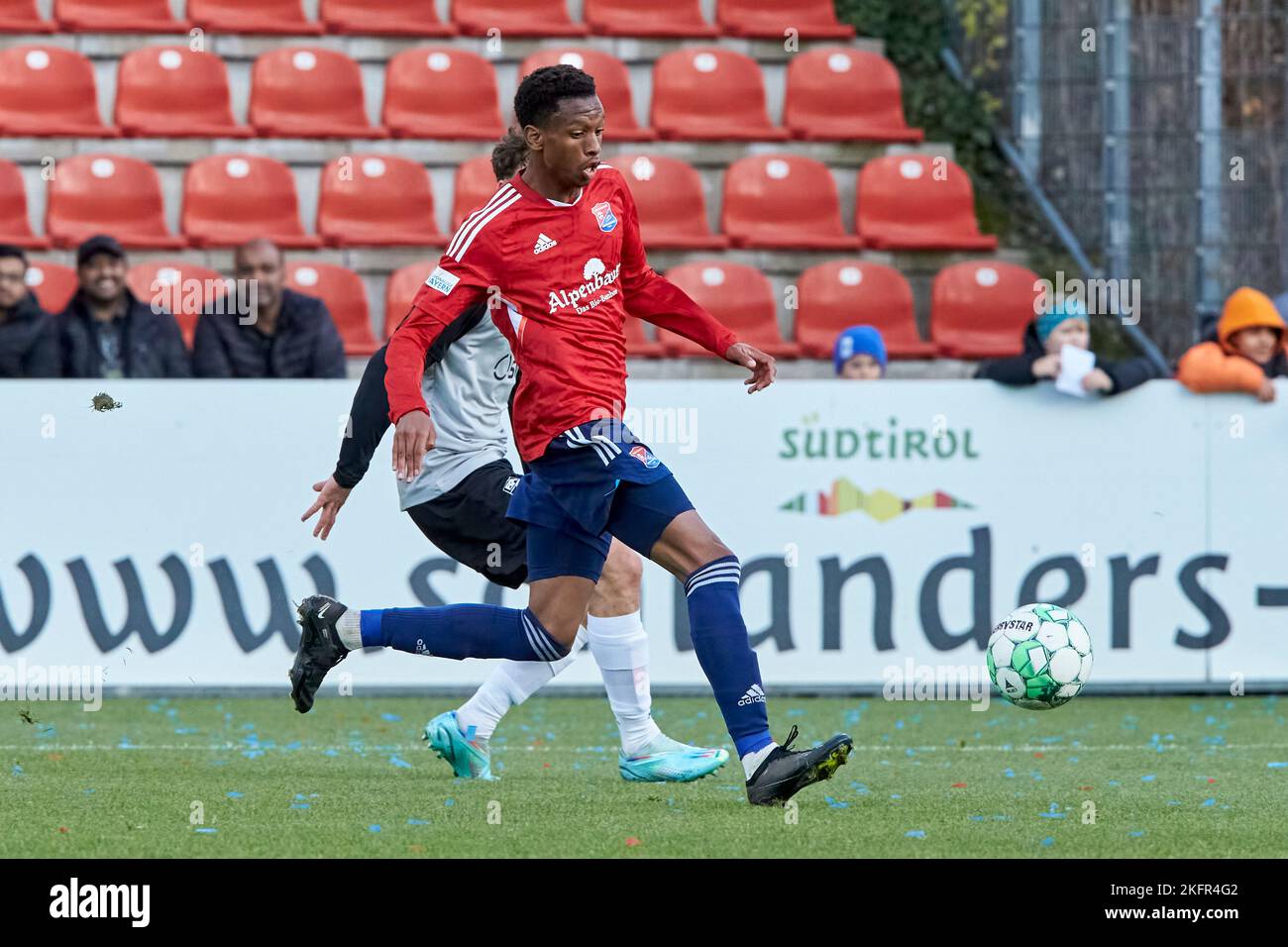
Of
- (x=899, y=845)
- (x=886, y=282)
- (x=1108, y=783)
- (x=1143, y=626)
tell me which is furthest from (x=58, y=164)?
(x=899, y=845)

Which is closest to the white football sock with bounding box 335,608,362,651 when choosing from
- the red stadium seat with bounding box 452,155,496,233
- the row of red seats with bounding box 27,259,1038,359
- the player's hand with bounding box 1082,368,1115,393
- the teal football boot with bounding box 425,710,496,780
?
the teal football boot with bounding box 425,710,496,780

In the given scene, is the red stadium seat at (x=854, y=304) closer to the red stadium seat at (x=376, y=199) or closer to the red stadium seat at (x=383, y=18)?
the red stadium seat at (x=376, y=199)

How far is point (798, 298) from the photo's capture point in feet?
42.4

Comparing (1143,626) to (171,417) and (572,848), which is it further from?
(572,848)

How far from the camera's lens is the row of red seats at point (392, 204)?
516 inches

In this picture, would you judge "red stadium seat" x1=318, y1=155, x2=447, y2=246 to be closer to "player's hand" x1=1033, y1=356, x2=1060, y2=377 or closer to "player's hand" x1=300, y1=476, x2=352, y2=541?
"player's hand" x1=1033, y1=356, x2=1060, y2=377

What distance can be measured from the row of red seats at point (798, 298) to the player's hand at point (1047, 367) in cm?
297

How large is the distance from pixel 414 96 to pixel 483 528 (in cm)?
758

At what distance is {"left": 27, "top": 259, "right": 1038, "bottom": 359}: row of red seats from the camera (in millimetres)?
12250

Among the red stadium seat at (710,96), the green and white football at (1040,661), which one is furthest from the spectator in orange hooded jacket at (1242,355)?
the red stadium seat at (710,96)

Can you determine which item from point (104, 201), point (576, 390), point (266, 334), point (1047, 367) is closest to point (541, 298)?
point (576, 390)

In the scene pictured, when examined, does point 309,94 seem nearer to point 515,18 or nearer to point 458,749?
point 515,18

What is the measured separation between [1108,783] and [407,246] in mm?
7405

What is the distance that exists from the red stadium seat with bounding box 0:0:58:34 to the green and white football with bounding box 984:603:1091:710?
956 centimetres
